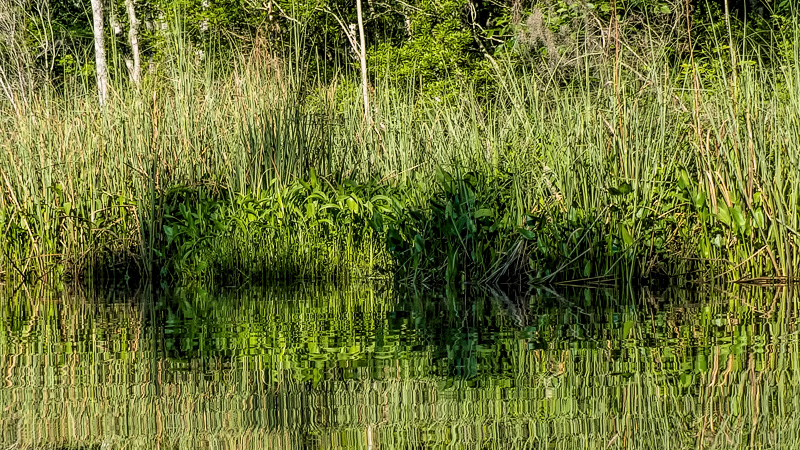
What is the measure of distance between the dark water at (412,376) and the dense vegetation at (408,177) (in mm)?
836

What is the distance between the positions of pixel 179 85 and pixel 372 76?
30.1ft

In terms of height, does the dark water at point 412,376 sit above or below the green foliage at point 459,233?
below

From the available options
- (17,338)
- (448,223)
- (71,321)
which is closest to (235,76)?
(448,223)

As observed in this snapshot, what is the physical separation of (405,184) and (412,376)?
409 cm

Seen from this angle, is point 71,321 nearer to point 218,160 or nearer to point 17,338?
point 17,338

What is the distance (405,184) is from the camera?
7.07 meters

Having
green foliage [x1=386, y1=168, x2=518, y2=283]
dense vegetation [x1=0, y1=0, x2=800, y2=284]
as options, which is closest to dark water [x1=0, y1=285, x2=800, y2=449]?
dense vegetation [x1=0, y1=0, x2=800, y2=284]

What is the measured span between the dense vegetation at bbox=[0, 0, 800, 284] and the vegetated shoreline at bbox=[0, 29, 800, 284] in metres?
0.02

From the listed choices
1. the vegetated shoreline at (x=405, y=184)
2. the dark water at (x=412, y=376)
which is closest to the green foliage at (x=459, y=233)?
the vegetated shoreline at (x=405, y=184)

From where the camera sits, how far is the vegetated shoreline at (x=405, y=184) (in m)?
5.63

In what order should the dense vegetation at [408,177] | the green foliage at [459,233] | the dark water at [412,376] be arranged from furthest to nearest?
the green foliage at [459,233] → the dense vegetation at [408,177] → the dark water at [412,376]

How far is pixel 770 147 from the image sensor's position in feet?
18.2

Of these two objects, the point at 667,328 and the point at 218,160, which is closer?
the point at 667,328

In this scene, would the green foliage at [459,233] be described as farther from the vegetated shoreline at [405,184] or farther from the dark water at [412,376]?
the dark water at [412,376]
